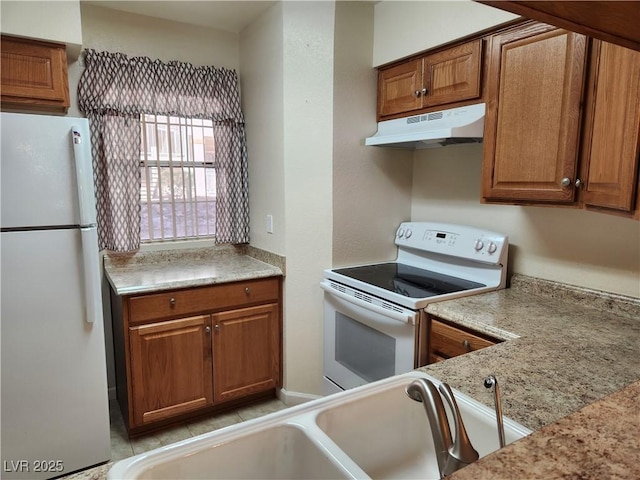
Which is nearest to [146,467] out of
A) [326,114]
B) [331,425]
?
[331,425]

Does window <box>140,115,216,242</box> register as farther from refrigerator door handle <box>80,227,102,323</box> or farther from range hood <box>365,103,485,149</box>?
range hood <box>365,103,485,149</box>

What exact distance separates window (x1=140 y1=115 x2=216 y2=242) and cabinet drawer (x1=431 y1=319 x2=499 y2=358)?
174cm

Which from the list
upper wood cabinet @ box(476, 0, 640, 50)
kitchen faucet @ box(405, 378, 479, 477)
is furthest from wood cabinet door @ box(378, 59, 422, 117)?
kitchen faucet @ box(405, 378, 479, 477)

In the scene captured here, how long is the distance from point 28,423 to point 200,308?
91cm

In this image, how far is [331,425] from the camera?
0.97 meters

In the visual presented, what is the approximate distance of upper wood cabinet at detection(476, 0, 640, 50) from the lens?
2.04ft

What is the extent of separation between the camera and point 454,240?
2354 mm

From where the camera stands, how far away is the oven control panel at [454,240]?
2137mm

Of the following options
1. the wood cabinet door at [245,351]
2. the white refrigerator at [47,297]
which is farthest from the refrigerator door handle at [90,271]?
the wood cabinet door at [245,351]

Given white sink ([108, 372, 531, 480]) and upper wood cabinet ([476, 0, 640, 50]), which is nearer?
upper wood cabinet ([476, 0, 640, 50])

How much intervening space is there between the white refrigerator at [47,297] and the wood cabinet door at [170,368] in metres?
0.24

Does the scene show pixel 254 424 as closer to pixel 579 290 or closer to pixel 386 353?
pixel 386 353

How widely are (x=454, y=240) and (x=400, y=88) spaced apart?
3.02 feet

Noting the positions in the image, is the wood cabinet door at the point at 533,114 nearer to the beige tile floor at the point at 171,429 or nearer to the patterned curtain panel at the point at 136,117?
the patterned curtain panel at the point at 136,117
